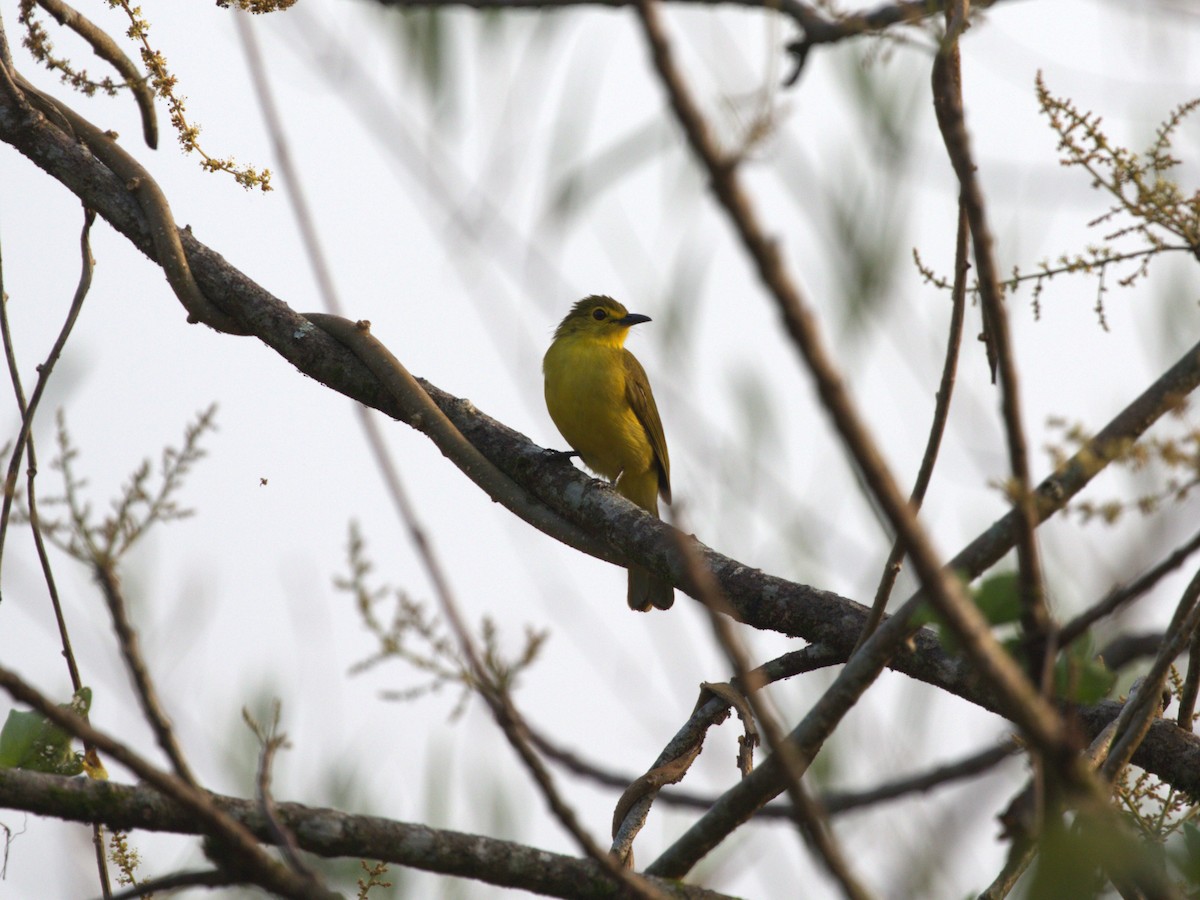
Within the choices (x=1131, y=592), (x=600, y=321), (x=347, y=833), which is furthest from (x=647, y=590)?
(x=600, y=321)

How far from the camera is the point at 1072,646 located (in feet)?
5.24

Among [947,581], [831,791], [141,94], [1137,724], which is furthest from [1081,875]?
[141,94]

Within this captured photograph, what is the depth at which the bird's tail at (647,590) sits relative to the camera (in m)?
3.41

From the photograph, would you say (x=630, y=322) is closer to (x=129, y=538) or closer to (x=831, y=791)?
(x=831, y=791)

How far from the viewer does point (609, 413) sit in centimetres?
678

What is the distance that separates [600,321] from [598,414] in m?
1.10

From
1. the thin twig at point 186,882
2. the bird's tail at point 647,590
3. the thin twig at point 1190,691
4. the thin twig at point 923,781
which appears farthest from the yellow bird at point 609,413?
the thin twig at point 186,882

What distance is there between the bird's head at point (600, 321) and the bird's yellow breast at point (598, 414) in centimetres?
46

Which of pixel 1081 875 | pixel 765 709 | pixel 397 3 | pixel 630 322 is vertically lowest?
pixel 1081 875

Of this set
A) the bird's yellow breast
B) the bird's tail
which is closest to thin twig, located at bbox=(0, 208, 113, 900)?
the bird's tail

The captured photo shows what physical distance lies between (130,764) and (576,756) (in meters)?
0.67

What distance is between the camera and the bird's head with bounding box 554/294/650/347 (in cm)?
755

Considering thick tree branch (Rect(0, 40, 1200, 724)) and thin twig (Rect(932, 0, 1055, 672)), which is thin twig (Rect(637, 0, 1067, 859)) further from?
thick tree branch (Rect(0, 40, 1200, 724))

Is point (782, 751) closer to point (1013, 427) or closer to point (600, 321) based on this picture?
point (1013, 427)
